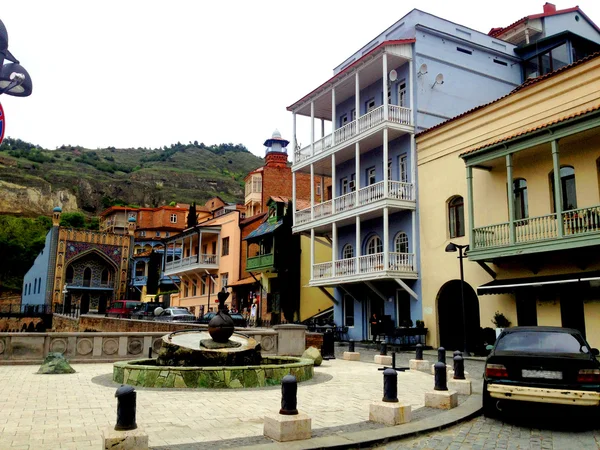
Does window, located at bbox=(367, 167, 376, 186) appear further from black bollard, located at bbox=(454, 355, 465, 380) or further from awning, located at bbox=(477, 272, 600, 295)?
black bollard, located at bbox=(454, 355, 465, 380)

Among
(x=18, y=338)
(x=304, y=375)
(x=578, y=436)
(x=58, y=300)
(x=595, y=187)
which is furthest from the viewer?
(x=58, y=300)

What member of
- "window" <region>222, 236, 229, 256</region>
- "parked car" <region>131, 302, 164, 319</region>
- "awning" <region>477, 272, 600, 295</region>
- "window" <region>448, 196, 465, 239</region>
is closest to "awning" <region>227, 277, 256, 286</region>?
"window" <region>222, 236, 229, 256</region>

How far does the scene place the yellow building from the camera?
16.5 m

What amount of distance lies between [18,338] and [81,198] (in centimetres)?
9881

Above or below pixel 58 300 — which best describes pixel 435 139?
above

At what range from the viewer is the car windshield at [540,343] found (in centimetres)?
823

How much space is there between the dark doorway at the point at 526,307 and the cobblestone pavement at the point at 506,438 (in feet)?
35.6

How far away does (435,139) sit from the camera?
2309cm

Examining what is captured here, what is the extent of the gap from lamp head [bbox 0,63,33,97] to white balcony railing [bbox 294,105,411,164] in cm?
1850

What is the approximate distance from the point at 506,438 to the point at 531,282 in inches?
442

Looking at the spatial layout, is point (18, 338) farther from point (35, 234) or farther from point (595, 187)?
point (35, 234)

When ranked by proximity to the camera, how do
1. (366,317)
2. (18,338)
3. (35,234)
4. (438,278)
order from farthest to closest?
(35,234), (366,317), (438,278), (18,338)

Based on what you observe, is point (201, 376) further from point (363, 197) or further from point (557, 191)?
point (363, 197)

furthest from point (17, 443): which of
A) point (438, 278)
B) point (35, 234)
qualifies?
point (35, 234)
